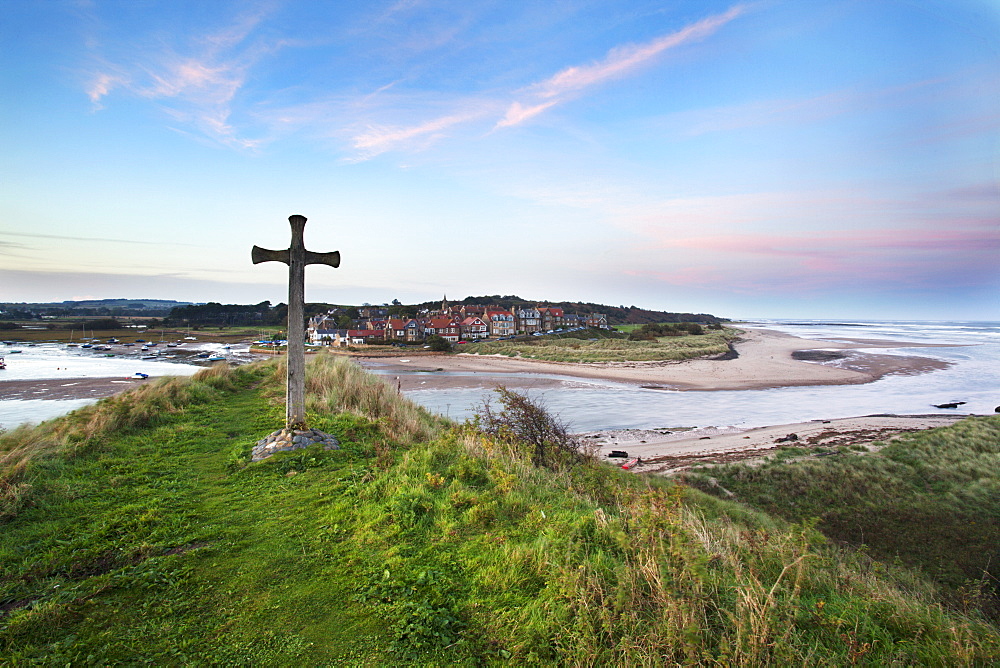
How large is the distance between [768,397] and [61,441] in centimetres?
3291

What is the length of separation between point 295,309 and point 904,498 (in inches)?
589

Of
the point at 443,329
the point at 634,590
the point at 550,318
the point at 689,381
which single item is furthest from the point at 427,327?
the point at 634,590

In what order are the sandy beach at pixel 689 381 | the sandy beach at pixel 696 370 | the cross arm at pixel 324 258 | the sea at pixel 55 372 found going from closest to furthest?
the cross arm at pixel 324 258
the sandy beach at pixel 689 381
the sea at pixel 55 372
the sandy beach at pixel 696 370

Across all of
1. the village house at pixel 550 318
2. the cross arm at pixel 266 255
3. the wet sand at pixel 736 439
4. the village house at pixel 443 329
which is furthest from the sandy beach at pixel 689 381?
the village house at pixel 550 318

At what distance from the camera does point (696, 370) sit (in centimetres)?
4122

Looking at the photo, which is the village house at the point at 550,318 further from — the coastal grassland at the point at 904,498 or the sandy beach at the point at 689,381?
the coastal grassland at the point at 904,498

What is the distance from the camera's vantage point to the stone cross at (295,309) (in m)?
7.70

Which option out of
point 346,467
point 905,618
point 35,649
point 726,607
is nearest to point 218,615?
point 35,649

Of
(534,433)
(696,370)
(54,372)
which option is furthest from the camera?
(696,370)

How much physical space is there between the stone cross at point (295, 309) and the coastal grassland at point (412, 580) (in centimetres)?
160

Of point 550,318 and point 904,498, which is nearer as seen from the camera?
point 904,498

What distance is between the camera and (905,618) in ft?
10.6

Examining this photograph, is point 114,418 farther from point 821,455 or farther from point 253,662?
point 821,455

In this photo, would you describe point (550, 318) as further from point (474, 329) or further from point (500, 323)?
point (474, 329)
